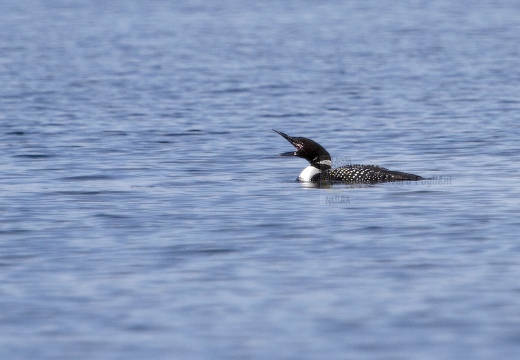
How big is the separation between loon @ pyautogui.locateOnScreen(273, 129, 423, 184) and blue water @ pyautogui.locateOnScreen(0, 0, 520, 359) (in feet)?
0.71

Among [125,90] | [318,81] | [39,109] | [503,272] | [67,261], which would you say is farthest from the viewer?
[318,81]

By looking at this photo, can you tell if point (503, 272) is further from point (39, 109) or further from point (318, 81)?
point (318, 81)

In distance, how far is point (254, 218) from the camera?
1186 cm

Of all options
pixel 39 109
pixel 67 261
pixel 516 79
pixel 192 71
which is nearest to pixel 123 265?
pixel 67 261

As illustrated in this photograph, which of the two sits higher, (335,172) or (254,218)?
(335,172)

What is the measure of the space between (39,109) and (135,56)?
14940mm

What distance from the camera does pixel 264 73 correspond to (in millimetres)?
32594

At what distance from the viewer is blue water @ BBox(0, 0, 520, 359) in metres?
7.82

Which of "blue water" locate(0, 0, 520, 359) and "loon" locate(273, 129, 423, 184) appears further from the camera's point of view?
"loon" locate(273, 129, 423, 184)

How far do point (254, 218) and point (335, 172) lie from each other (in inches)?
111

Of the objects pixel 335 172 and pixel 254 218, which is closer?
pixel 254 218

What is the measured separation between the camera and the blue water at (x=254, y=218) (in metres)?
7.82

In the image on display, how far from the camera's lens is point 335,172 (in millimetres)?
14500

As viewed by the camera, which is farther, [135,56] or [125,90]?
[135,56]
